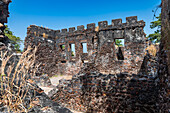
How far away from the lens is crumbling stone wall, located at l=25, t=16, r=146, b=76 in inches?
443

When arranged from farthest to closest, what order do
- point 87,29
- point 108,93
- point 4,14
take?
point 87,29
point 108,93
point 4,14

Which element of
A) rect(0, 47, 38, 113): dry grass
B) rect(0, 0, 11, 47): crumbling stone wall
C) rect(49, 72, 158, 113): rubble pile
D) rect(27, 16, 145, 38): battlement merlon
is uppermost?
rect(27, 16, 145, 38): battlement merlon

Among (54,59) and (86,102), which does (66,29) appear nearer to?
(54,59)

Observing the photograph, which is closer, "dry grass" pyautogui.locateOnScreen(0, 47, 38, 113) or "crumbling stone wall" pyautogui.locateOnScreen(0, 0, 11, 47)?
"dry grass" pyautogui.locateOnScreen(0, 47, 38, 113)

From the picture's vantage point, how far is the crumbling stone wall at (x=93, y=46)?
11242 millimetres

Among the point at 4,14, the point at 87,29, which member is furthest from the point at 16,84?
the point at 87,29

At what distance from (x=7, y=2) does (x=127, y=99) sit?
5.04 meters

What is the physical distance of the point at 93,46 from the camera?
12.7 meters

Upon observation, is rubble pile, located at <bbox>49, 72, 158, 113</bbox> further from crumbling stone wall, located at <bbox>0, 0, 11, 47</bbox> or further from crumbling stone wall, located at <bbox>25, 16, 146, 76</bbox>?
crumbling stone wall, located at <bbox>25, 16, 146, 76</bbox>

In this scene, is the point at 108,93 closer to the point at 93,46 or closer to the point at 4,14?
the point at 4,14

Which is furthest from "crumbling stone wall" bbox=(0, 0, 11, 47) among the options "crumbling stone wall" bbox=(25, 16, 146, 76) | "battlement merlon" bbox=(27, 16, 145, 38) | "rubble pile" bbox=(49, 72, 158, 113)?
"battlement merlon" bbox=(27, 16, 145, 38)

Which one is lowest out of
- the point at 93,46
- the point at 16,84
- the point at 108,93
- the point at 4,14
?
the point at 108,93

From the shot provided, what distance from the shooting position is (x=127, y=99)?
450cm

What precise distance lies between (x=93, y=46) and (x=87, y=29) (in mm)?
2128
